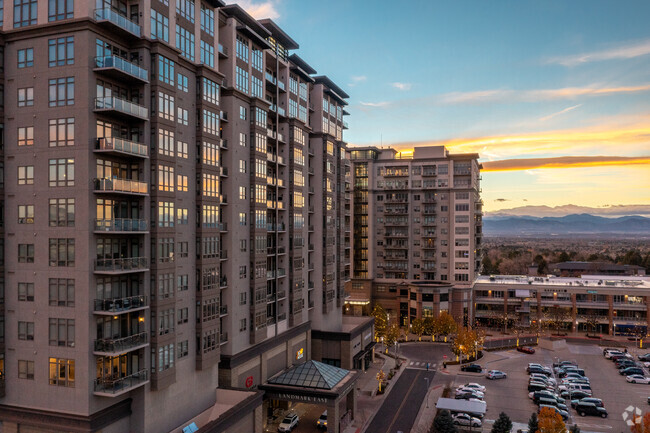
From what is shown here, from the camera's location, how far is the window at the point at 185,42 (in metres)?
46.7

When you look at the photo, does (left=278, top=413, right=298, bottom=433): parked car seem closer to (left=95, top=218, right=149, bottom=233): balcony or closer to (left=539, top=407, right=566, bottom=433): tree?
(left=539, top=407, right=566, bottom=433): tree

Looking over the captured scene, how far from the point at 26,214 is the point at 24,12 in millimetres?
15861

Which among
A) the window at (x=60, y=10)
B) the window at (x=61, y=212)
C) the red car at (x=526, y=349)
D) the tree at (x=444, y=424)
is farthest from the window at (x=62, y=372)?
the red car at (x=526, y=349)

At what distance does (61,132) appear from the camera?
129 ft

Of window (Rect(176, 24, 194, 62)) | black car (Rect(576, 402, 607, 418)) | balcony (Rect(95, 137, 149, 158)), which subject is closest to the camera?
balcony (Rect(95, 137, 149, 158))


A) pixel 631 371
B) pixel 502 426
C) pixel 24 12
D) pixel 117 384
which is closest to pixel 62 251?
pixel 117 384

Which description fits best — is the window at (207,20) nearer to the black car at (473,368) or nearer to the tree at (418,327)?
the black car at (473,368)

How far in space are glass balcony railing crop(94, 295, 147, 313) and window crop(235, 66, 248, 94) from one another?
25888 millimetres

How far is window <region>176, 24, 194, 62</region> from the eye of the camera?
46.7m

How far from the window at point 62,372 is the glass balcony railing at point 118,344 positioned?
2.36m

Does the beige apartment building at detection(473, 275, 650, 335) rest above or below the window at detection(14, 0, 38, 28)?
below

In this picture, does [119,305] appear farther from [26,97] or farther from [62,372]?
[26,97]

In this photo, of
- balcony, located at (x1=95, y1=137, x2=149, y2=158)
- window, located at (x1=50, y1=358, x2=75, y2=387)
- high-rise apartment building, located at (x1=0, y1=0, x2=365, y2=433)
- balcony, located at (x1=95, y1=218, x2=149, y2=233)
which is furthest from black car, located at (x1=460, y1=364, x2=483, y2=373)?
balcony, located at (x1=95, y1=137, x2=149, y2=158)

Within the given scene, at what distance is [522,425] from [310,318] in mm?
32958
